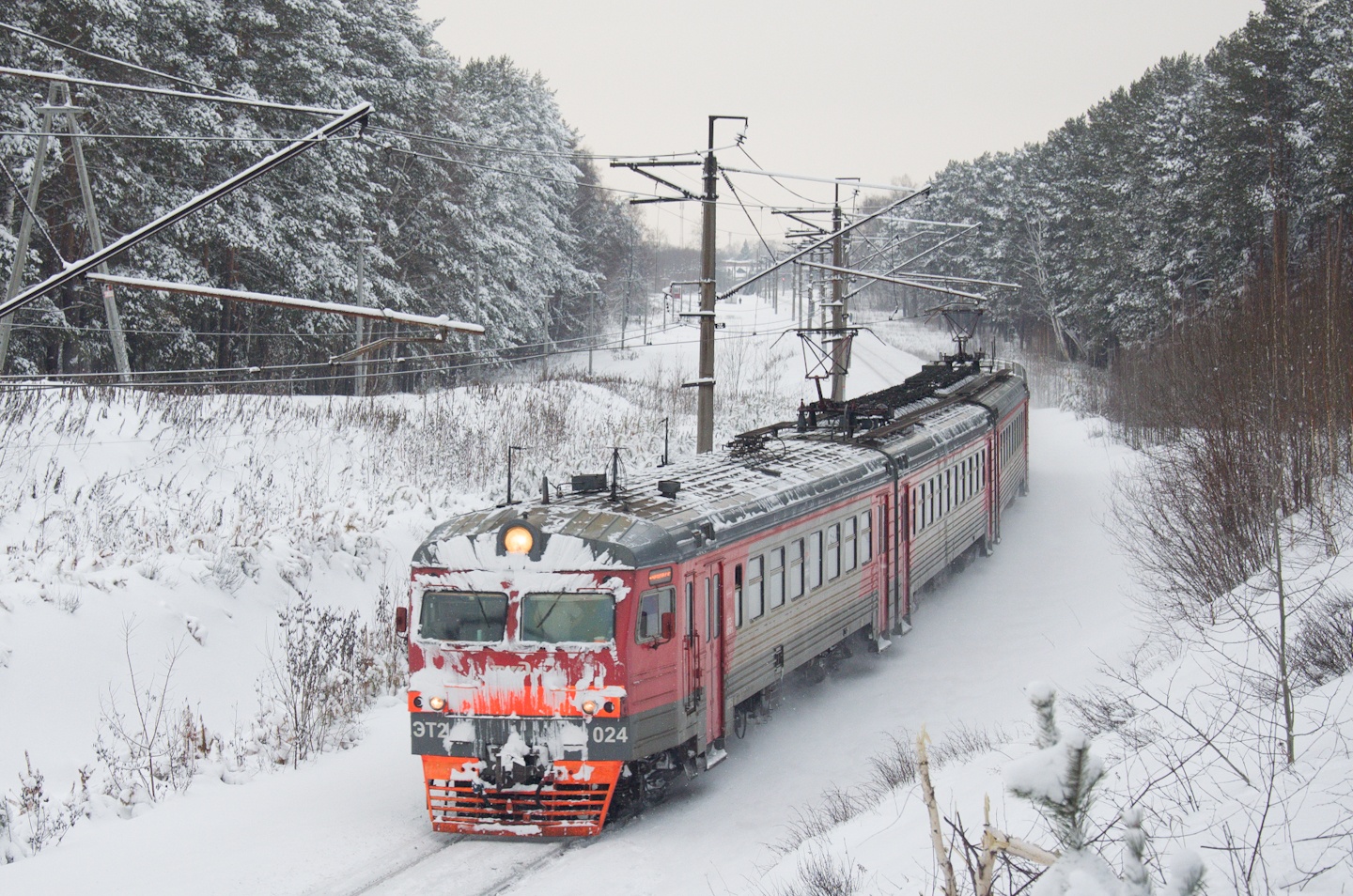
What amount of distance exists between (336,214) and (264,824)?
28921 millimetres

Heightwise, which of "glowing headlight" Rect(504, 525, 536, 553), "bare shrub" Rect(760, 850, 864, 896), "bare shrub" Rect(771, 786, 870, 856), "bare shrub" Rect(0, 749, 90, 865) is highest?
"glowing headlight" Rect(504, 525, 536, 553)

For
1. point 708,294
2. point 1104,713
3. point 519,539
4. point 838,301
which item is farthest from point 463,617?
point 838,301

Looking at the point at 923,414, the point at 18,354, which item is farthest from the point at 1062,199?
the point at 18,354

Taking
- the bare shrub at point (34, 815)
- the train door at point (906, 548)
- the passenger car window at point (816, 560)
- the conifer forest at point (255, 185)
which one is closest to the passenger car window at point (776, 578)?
the passenger car window at point (816, 560)

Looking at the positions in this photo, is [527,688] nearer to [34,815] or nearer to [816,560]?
[34,815]

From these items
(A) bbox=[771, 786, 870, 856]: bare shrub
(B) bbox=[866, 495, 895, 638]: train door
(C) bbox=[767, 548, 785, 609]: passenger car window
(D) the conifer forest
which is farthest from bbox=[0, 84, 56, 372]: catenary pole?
(A) bbox=[771, 786, 870, 856]: bare shrub

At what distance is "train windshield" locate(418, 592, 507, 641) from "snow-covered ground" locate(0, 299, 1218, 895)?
1.68 m

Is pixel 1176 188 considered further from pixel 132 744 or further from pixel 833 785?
pixel 132 744

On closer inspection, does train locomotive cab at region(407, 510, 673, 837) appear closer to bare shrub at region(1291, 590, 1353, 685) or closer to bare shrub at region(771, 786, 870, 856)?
bare shrub at region(771, 786, 870, 856)

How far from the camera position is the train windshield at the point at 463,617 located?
380 inches

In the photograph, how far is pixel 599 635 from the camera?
31.2 ft

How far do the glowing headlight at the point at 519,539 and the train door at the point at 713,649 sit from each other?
1.88m

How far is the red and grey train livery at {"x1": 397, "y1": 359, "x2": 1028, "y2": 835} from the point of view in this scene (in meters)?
9.48

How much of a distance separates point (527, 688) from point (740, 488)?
143 inches
